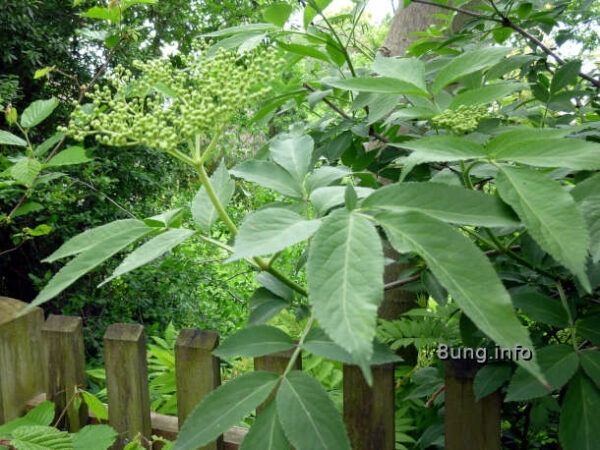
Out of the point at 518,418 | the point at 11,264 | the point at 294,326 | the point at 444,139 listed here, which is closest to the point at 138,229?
the point at 444,139

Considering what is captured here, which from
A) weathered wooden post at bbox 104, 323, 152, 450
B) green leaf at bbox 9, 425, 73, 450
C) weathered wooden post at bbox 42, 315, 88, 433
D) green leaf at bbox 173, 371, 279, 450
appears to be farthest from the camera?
weathered wooden post at bbox 42, 315, 88, 433

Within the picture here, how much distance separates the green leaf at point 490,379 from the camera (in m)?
0.82

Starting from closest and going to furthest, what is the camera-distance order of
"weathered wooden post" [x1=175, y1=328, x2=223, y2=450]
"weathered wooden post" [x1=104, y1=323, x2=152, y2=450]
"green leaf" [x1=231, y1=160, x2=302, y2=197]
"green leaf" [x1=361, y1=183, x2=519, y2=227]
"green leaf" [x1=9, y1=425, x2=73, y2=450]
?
"green leaf" [x1=361, y1=183, x2=519, y2=227] < "green leaf" [x1=231, y1=160, x2=302, y2=197] < "green leaf" [x1=9, y1=425, x2=73, y2=450] < "weathered wooden post" [x1=175, y1=328, x2=223, y2=450] < "weathered wooden post" [x1=104, y1=323, x2=152, y2=450]

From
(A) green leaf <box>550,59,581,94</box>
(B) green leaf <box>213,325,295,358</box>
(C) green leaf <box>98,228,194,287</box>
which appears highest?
(A) green leaf <box>550,59,581,94</box>

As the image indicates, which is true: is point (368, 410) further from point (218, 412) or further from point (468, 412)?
point (218, 412)

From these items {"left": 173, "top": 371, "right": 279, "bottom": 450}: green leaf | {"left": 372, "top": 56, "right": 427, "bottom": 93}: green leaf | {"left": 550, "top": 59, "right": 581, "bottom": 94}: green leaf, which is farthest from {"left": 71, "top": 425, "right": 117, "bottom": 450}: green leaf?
{"left": 550, "top": 59, "right": 581, "bottom": 94}: green leaf

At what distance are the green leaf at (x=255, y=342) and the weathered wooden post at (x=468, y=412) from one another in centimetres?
38

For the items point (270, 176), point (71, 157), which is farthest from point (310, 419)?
point (71, 157)

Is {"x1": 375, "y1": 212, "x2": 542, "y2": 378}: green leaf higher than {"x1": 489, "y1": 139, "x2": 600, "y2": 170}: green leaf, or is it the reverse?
{"x1": 489, "y1": 139, "x2": 600, "y2": 170}: green leaf

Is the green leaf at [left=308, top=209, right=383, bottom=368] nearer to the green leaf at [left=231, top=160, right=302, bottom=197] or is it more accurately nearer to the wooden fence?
the green leaf at [left=231, top=160, right=302, bottom=197]

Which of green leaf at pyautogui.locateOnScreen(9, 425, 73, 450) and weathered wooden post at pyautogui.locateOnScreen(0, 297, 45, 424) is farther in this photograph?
weathered wooden post at pyautogui.locateOnScreen(0, 297, 45, 424)

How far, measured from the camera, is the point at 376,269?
0.44 meters

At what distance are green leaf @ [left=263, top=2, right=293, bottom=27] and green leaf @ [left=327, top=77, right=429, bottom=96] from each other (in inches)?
14.1

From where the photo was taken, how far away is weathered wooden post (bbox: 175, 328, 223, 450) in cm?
123
